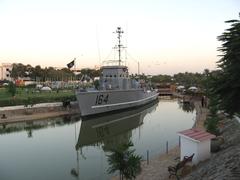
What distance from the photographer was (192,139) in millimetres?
15539

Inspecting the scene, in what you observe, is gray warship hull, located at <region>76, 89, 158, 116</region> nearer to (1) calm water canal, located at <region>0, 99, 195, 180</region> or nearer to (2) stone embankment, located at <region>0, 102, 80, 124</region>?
(1) calm water canal, located at <region>0, 99, 195, 180</region>

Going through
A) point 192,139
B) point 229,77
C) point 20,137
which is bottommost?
point 20,137

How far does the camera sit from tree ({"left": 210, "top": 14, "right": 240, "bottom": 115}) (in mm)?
11117

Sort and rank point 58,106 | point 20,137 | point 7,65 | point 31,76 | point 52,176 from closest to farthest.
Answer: point 52,176
point 20,137
point 58,106
point 31,76
point 7,65

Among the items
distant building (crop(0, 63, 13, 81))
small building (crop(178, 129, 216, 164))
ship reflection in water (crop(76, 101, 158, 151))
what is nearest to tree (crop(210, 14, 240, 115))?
small building (crop(178, 129, 216, 164))

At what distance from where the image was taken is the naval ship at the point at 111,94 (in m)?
42.0

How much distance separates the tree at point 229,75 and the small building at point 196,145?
3.69 metres

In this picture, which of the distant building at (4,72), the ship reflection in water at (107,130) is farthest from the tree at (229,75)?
the distant building at (4,72)

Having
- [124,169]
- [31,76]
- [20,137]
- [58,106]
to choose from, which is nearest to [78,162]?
[124,169]

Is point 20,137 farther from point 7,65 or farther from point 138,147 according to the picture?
point 7,65

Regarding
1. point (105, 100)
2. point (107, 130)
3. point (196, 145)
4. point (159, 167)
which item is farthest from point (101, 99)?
point (196, 145)

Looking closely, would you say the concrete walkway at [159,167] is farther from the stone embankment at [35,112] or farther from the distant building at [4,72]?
the distant building at [4,72]

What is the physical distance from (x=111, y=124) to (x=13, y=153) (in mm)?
16152

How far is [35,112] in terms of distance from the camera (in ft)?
145
